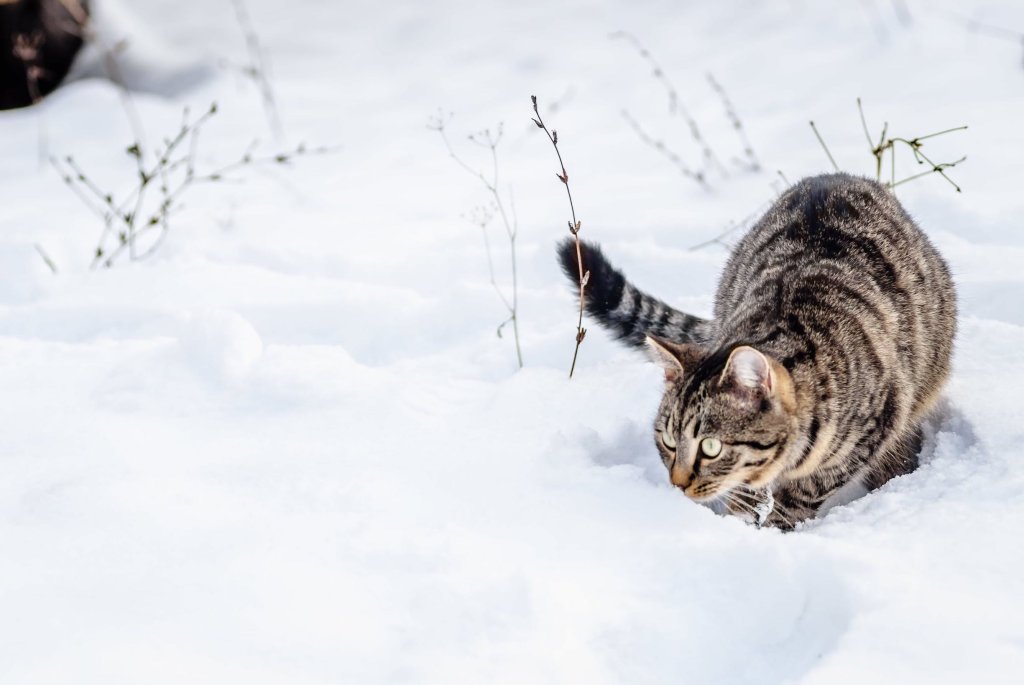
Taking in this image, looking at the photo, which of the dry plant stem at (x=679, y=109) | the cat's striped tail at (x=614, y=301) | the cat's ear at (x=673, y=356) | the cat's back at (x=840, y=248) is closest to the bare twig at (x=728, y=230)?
the dry plant stem at (x=679, y=109)

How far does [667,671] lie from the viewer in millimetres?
1748

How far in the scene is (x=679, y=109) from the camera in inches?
217

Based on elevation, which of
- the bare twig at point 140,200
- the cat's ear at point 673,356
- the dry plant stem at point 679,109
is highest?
the cat's ear at point 673,356

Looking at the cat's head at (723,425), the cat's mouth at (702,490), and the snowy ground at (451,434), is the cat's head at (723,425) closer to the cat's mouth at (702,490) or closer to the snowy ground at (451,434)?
the cat's mouth at (702,490)

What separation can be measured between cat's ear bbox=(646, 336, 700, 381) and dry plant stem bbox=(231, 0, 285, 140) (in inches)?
139

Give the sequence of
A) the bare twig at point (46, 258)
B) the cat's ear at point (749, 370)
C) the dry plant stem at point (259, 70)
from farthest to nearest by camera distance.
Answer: the dry plant stem at point (259, 70) < the bare twig at point (46, 258) < the cat's ear at point (749, 370)

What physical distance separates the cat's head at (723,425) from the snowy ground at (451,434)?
0.34 feet

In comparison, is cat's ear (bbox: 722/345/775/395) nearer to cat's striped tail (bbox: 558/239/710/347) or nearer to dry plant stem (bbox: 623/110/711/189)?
cat's striped tail (bbox: 558/239/710/347)

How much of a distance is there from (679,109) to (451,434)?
11.5ft

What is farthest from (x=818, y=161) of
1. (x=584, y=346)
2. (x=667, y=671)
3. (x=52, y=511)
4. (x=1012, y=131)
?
(x=52, y=511)

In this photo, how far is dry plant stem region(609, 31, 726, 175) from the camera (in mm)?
4559

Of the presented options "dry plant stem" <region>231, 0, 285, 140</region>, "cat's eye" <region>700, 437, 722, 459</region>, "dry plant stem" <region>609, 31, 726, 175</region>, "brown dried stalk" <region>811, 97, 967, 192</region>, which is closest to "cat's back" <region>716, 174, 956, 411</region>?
"brown dried stalk" <region>811, 97, 967, 192</region>

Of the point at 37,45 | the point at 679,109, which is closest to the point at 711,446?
the point at 679,109

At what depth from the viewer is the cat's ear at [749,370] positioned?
219 centimetres
